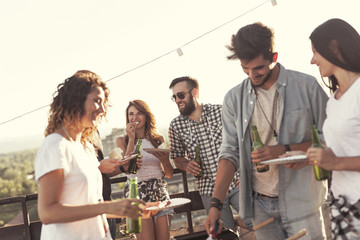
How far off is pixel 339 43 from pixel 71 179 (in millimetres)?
1535

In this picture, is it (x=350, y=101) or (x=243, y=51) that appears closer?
(x=350, y=101)

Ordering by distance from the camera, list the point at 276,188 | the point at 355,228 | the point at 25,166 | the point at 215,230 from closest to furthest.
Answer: the point at 355,228 < the point at 215,230 < the point at 276,188 < the point at 25,166

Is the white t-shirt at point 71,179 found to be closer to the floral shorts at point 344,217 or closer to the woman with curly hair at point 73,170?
the woman with curly hair at point 73,170

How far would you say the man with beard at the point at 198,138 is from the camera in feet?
14.7

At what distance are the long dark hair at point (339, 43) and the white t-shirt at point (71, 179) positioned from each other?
1390mm

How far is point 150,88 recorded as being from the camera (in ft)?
122

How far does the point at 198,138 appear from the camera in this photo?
459 cm

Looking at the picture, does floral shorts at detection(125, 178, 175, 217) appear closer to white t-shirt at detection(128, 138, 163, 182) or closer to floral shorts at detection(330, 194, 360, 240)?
white t-shirt at detection(128, 138, 163, 182)

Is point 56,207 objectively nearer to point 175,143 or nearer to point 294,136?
point 294,136

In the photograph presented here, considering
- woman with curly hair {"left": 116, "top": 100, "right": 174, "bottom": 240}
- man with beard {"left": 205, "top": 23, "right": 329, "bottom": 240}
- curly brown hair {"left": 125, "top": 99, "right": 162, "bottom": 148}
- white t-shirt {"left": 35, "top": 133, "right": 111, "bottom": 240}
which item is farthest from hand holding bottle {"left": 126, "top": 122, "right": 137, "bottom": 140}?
white t-shirt {"left": 35, "top": 133, "right": 111, "bottom": 240}

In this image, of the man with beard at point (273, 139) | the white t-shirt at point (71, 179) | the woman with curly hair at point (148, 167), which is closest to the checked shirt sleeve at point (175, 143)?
the woman with curly hair at point (148, 167)

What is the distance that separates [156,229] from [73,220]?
245cm

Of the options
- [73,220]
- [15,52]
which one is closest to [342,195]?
[73,220]

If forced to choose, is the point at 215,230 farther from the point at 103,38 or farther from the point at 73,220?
the point at 103,38
